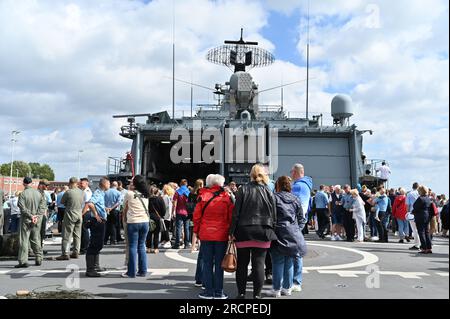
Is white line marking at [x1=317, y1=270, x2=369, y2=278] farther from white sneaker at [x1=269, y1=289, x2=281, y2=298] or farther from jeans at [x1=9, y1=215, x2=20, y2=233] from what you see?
jeans at [x1=9, y1=215, x2=20, y2=233]

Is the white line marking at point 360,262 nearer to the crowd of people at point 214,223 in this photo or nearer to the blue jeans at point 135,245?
the crowd of people at point 214,223

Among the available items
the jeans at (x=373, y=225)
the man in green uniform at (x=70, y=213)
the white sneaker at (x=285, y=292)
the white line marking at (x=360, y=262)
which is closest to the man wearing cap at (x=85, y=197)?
the man in green uniform at (x=70, y=213)

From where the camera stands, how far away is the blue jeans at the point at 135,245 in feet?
23.1

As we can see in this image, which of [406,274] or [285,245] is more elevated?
[285,245]

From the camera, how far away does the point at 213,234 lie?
5.70m

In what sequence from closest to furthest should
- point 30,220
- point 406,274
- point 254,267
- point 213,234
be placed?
1. point 254,267
2. point 213,234
3. point 406,274
4. point 30,220

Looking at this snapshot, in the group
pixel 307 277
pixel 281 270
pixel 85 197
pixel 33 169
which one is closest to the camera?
pixel 281 270

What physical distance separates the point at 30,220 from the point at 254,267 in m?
4.80

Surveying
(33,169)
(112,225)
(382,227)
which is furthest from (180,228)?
(33,169)

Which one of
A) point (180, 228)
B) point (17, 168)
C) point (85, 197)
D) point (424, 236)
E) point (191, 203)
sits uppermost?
point (17, 168)

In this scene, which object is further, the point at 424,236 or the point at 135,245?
the point at 424,236

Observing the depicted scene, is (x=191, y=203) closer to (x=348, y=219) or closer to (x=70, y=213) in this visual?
(x=70, y=213)

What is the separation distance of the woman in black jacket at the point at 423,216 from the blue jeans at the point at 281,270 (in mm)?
5304

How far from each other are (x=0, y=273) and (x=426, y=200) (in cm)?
865
